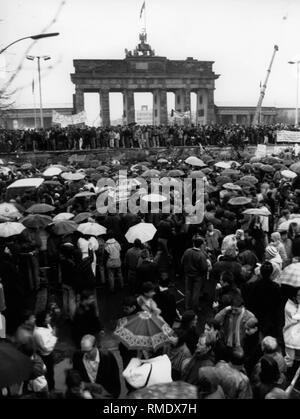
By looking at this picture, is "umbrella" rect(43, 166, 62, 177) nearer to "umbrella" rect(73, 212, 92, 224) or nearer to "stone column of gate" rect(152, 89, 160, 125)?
"umbrella" rect(73, 212, 92, 224)

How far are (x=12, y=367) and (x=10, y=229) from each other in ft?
18.0

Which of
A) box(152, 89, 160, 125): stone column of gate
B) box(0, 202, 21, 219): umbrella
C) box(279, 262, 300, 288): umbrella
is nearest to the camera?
box(279, 262, 300, 288): umbrella

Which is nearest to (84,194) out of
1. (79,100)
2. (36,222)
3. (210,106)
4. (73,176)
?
(36,222)

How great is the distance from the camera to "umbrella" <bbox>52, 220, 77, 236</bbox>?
29.7 ft

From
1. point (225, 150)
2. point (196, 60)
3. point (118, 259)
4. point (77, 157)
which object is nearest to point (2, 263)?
point (118, 259)

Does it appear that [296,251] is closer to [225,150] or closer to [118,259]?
[118,259]

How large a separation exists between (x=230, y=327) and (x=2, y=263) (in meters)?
3.46

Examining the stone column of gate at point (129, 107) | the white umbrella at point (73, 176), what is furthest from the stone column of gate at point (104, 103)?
the white umbrella at point (73, 176)

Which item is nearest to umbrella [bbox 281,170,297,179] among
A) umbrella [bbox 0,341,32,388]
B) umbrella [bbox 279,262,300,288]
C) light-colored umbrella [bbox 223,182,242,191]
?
light-colored umbrella [bbox 223,182,242,191]

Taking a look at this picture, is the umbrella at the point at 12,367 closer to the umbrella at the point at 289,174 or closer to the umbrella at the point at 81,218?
the umbrella at the point at 81,218

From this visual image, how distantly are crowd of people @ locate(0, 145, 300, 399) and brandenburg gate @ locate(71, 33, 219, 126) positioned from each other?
1441 inches

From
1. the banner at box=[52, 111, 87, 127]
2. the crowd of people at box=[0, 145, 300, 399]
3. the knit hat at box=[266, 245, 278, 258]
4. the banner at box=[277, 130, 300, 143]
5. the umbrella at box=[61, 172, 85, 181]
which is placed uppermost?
the banner at box=[52, 111, 87, 127]

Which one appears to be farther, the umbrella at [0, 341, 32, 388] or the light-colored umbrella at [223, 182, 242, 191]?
the light-colored umbrella at [223, 182, 242, 191]

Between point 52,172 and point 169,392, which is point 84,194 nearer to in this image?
point 52,172
